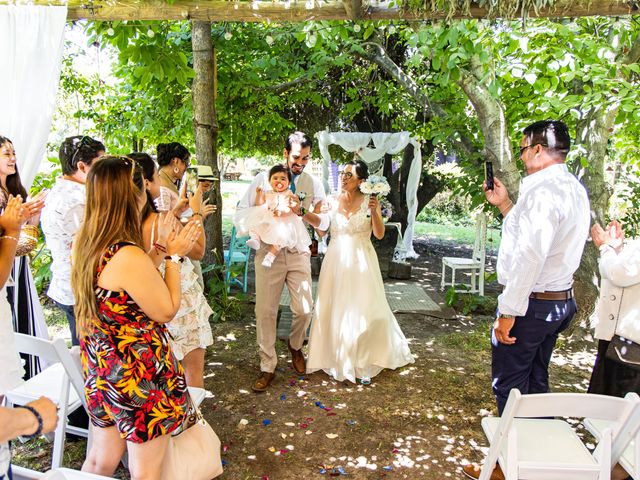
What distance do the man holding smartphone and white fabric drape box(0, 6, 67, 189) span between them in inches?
117

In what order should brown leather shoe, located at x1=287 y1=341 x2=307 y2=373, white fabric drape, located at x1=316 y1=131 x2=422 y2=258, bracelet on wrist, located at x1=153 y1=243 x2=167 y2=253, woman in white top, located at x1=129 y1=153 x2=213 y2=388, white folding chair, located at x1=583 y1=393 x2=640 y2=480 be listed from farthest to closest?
white fabric drape, located at x1=316 y1=131 x2=422 y2=258, brown leather shoe, located at x1=287 y1=341 x2=307 y2=373, woman in white top, located at x1=129 y1=153 x2=213 y2=388, bracelet on wrist, located at x1=153 y1=243 x2=167 y2=253, white folding chair, located at x1=583 y1=393 x2=640 y2=480

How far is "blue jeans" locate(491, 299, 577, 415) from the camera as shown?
283 cm

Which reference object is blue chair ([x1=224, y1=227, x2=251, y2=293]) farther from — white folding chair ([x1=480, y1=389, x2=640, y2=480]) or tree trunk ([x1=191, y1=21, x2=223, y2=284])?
white folding chair ([x1=480, y1=389, x2=640, y2=480])

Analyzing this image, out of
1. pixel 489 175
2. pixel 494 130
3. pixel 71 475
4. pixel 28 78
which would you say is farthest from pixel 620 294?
pixel 28 78

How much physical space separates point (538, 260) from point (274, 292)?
7.50ft

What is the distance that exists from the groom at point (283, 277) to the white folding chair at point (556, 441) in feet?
7.33

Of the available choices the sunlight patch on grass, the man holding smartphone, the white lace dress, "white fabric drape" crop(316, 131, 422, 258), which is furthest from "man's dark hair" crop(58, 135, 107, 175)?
"white fabric drape" crop(316, 131, 422, 258)

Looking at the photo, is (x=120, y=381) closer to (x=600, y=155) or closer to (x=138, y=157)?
(x=138, y=157)

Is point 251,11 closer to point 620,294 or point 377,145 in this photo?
point 620,294

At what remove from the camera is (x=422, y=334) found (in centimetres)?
588

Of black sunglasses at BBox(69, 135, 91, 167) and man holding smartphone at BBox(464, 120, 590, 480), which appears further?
black sunglasses at BBox(69, 135, 91, 167)

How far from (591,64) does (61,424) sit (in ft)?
16.5

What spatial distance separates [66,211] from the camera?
2977mm

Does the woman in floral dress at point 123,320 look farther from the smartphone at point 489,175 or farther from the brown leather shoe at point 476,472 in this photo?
the smartphone at point 489,175
